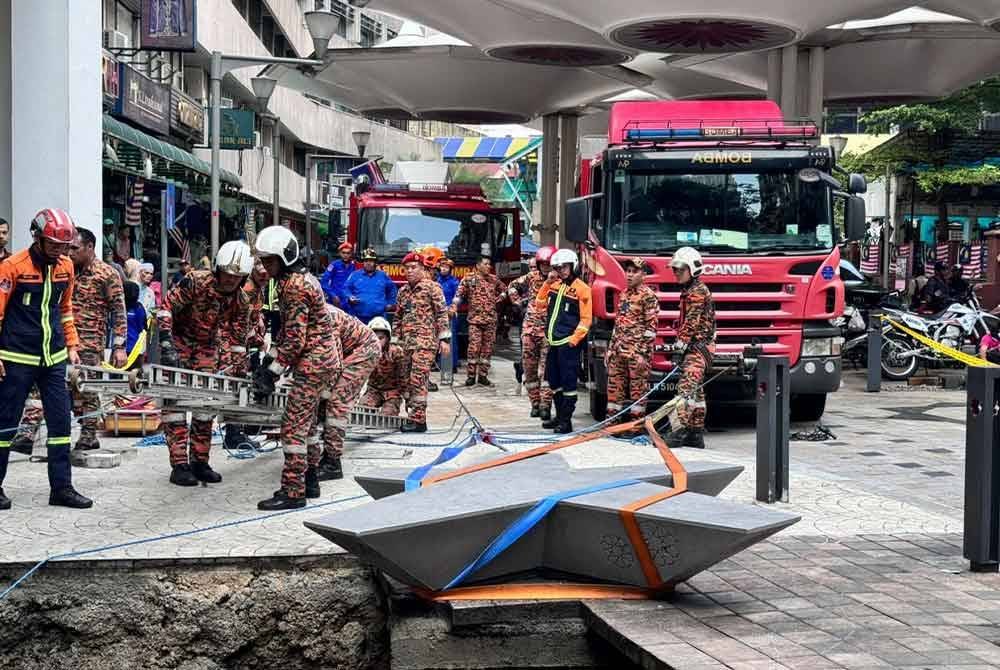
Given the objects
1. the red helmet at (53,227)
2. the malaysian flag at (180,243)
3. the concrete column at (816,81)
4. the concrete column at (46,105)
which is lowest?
the red helmet at (53,227)

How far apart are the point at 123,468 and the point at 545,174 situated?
25.4 m

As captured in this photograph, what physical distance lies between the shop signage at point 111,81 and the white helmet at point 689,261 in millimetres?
11766

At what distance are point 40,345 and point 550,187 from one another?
2661cm

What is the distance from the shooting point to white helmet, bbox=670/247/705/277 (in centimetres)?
1168

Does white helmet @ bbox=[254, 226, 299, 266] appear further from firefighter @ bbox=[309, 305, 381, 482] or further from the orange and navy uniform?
the orange and navy uniform

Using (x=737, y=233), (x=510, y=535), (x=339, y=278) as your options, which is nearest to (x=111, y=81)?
(x=339, y=278)

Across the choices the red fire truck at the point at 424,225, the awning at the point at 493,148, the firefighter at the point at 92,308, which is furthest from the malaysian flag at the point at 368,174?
the awning at the point at 493,148

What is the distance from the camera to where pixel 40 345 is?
8336mm

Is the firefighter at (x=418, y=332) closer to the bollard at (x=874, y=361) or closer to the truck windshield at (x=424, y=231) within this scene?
the bollard at (x=874, y=361)

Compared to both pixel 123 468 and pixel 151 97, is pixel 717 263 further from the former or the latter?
pixel 151 97

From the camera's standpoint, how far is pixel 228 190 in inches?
1236

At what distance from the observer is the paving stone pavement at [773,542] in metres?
5.36

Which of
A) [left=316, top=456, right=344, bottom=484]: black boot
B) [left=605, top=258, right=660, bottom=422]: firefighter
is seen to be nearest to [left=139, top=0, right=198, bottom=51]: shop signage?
[left=605, top=258, right=660, bottom=422]: firefighter

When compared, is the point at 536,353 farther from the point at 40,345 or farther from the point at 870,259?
the point at 870,259
